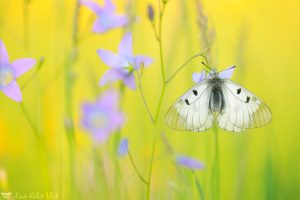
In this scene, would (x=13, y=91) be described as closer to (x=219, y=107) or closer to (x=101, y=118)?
(x=101, y=118)

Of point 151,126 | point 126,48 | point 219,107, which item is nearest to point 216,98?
point 219,107

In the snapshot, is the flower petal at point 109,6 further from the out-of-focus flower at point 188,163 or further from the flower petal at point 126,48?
the out-of-focus flower at point 188,163

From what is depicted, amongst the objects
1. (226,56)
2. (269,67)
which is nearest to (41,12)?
(226,56)

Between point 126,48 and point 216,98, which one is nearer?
point 216,98

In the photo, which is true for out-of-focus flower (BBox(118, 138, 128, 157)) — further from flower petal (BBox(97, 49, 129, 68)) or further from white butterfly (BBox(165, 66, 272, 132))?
flower petal (BBox(97, 49, 129, 68))

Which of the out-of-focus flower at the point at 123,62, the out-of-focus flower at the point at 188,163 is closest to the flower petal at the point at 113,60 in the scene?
the out-of-focus flower at the point at 123,62

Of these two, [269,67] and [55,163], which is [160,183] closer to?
[55,163]

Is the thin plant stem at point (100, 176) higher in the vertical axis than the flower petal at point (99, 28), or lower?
lower
